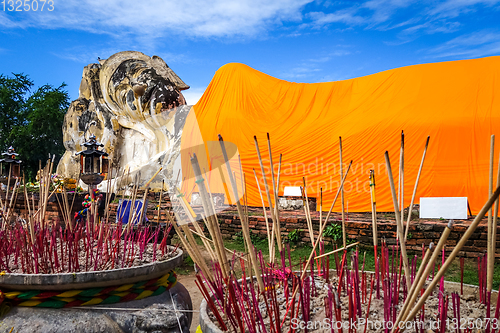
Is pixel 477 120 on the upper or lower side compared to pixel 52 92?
lower

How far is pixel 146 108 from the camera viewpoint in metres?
11.5

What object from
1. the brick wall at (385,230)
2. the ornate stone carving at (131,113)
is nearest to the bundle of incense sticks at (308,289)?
the brick wall at (385,230)

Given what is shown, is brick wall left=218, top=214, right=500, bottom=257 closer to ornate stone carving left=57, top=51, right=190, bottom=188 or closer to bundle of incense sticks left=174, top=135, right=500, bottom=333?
bundle of incense sticks left=174, top=135, right=500, bottom=333

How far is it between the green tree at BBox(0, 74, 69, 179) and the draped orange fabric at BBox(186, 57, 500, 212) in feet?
38.1

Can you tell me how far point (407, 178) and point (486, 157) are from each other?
145 centimetres

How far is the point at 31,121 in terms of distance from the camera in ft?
55.7

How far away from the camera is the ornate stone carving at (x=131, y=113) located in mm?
11281

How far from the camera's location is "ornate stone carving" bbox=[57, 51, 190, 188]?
11.3m

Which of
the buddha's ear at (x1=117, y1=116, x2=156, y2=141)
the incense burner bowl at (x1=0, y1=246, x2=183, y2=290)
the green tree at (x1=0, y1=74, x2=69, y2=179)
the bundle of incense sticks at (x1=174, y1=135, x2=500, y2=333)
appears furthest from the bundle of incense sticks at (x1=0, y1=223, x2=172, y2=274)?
the green tree at (x1=0, y1=74, x2=69, y2=179)

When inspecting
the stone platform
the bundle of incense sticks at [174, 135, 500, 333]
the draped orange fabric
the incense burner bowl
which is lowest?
the stone platform

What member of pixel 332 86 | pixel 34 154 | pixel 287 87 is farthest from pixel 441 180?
pixel 34 154

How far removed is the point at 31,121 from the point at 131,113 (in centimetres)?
811

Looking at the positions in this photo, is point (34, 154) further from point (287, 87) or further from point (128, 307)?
point (128, 307)

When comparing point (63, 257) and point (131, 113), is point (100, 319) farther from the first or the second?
point (131, 113)
